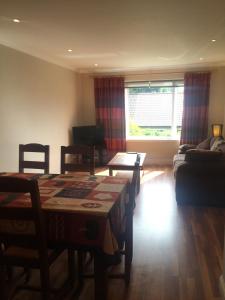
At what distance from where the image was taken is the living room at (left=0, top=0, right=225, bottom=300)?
235 cm

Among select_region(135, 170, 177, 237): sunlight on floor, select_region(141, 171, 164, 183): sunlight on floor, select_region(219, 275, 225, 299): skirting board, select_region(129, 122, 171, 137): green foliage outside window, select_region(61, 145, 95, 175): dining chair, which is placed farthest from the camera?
select_region(129, 122, 171, 137): green foliage outside window

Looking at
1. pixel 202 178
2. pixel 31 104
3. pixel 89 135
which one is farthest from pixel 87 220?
pixel 89 135

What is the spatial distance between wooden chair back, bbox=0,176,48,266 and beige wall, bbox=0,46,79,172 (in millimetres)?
2116

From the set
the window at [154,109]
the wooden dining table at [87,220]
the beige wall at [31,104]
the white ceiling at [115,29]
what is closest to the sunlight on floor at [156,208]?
the wooden dining table at [87,220]

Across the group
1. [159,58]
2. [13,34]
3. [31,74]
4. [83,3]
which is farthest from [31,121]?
[159,58]

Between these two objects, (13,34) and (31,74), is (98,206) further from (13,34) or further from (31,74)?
(31,74)

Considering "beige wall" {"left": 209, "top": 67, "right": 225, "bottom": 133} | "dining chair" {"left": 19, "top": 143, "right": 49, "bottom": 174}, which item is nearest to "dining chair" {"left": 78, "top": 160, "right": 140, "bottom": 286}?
"dining chair" {"left": 19, "top": 143, "right": 49, "bottom": 174}

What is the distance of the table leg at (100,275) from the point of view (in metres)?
1.70

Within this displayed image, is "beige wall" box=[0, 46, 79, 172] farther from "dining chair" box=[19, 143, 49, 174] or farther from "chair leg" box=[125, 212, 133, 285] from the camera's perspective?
"chair leg" box=[125, 212, 133, 285]

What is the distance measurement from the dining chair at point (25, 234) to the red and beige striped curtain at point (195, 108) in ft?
16.3

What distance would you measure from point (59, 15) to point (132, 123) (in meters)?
4.28

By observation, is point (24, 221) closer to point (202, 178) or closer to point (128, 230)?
point (128, 230)

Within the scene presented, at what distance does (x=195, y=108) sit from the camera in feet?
19.7

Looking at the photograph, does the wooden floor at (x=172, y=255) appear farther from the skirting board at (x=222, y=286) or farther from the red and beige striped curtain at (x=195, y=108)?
the red and beige striped curtain at (x=195, y=108)
